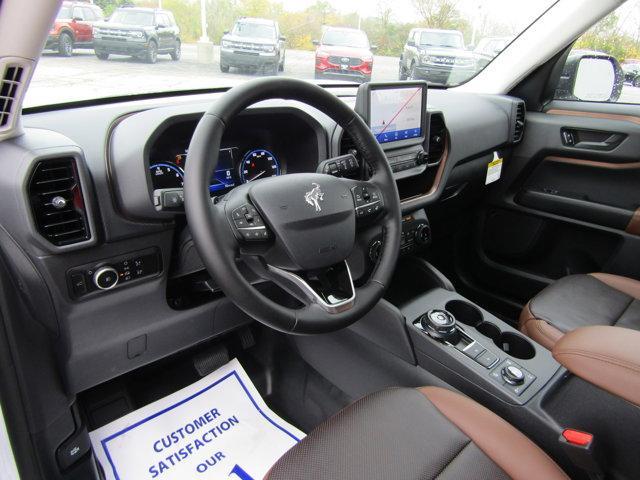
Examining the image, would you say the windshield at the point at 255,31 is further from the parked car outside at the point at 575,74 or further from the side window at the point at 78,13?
the parked car outside at the point at 575,74

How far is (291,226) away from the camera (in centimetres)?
106

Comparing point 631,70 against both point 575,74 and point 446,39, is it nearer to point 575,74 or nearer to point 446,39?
point 575,74

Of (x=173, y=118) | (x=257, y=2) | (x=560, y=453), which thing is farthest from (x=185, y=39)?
(x=560, y=453)

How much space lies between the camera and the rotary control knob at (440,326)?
5.05ft

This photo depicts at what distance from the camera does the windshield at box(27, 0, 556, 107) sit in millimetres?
1342

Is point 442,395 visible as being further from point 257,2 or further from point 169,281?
Answer: point 257,2

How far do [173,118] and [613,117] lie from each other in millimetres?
2039

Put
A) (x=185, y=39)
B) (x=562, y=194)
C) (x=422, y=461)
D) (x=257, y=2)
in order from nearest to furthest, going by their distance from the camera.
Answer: (x=422, y=461), (x=185, y=39), (x=257, y=2), (x=562, y=194)

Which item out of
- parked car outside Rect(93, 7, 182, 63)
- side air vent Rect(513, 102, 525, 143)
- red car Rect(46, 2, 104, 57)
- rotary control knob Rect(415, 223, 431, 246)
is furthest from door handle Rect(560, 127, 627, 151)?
red car Rect(46, 2, 104, 57)

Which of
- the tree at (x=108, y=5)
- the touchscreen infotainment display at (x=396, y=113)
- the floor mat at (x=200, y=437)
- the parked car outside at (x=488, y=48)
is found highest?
the tree at (x=108, y=5)

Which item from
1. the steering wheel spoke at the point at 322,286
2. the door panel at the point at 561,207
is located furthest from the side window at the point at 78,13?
the door panel at the point at 561,207

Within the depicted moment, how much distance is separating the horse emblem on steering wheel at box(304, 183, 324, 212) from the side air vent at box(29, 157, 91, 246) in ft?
1.65

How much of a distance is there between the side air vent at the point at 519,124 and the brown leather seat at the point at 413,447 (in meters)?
1.66

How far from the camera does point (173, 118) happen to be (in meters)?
1.22
